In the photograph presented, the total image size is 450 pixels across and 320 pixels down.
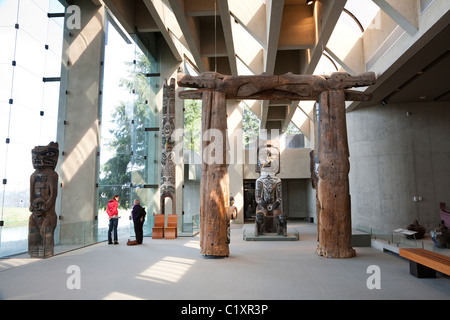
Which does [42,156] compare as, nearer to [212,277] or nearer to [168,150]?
[168,150]

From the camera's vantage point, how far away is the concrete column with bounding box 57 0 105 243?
8.84 m

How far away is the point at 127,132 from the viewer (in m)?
10.4

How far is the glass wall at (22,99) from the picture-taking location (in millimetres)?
6719

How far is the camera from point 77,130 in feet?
29.5

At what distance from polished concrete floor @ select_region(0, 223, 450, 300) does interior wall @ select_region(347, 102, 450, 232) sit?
3909 mm

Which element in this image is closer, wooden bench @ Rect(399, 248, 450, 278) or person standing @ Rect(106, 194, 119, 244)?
wooden bench @ Rect(399, 248, 450, 278)

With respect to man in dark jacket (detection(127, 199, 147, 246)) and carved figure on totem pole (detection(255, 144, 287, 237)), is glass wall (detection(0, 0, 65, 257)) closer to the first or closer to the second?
man in dark jacket (detection(127, 199, 147, 246))

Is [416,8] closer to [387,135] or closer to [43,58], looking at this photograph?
[387,135]

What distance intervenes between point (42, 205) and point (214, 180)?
3.59 m

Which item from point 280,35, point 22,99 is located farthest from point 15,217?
point 280,35

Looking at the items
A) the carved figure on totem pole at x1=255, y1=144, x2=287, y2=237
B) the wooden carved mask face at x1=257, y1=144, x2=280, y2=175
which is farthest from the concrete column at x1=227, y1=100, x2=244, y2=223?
the carved figure on totem pole at x1=255, y1=144, x2=287, y2=237

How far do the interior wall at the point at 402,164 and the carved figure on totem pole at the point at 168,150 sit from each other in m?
6.64

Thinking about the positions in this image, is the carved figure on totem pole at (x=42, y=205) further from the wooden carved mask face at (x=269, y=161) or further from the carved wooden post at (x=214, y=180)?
the wooden carved mask face at (x=269, y=161)
